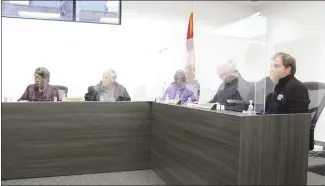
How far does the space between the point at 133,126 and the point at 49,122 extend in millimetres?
803

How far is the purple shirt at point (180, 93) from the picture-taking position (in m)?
2.68

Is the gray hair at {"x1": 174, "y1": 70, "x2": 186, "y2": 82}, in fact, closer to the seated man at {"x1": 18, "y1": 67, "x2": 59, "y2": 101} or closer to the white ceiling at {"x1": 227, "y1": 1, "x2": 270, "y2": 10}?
the seated man at {"x1": 18, "y1": 67, "x2": 59, "y2": 101}

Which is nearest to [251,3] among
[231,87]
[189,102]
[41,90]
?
[189,102]

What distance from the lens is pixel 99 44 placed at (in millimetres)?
5324

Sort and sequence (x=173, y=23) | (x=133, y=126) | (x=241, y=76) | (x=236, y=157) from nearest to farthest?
(x=236, y=157)
(x=241, y=76)
(x=133, y=126)
(x=173, y=23)

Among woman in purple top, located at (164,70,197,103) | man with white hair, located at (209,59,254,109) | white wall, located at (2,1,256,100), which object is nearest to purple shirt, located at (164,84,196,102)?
woman in purple top, located at (164,70,197,103)

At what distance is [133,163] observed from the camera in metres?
2.97

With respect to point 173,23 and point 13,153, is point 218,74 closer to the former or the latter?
point 13,153

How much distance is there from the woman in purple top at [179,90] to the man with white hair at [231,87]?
1.16 feet

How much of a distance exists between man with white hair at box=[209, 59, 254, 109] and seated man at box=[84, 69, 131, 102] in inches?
47.4

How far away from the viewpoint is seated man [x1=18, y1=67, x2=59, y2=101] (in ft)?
9.99

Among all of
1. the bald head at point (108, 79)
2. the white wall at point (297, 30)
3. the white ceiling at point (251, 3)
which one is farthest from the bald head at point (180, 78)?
the white ceiling at point (251, 3)

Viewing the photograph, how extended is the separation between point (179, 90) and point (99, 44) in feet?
9.58

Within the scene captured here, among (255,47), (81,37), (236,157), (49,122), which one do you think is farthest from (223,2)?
(236,157)
